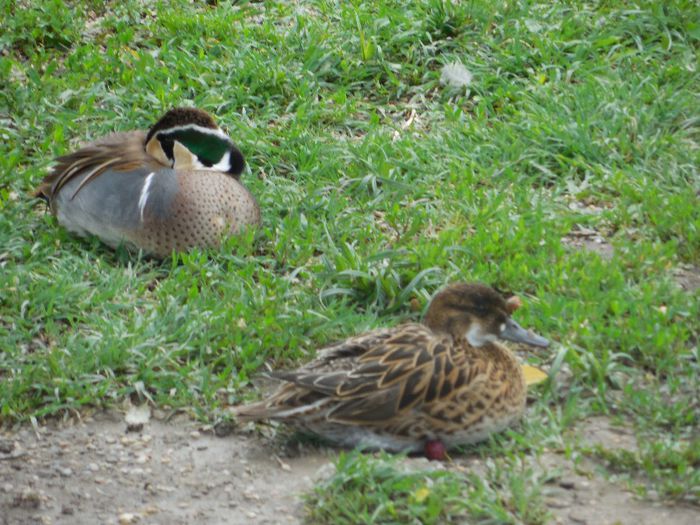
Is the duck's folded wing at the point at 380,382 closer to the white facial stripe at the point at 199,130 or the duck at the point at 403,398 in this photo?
the duck at the point at 403,398

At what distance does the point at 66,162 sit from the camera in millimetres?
6340

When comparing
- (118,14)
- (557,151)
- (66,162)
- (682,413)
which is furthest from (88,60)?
(682,413)

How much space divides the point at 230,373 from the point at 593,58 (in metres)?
3.45

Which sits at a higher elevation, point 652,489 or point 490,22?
point 490,22

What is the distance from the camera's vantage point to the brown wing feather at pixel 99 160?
6184 mm

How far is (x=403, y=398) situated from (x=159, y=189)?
2110 mm

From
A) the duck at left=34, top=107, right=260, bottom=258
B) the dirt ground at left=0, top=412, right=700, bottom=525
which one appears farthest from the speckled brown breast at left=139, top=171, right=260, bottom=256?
the dirt ground at left=0, top=412, right=700, bottom=525

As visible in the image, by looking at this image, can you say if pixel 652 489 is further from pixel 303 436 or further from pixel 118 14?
pixel 118 14

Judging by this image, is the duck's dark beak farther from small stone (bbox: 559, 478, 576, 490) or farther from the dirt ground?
small stone (bbox: 559, 478, 576, 490)

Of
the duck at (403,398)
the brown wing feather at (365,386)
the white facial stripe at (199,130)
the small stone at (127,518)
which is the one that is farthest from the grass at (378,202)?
the small stone at (127,518)

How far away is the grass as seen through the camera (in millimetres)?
4953

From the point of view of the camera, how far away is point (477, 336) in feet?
15.6

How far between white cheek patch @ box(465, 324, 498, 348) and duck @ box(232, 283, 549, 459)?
89 mm

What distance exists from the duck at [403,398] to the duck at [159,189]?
5.18 feet
